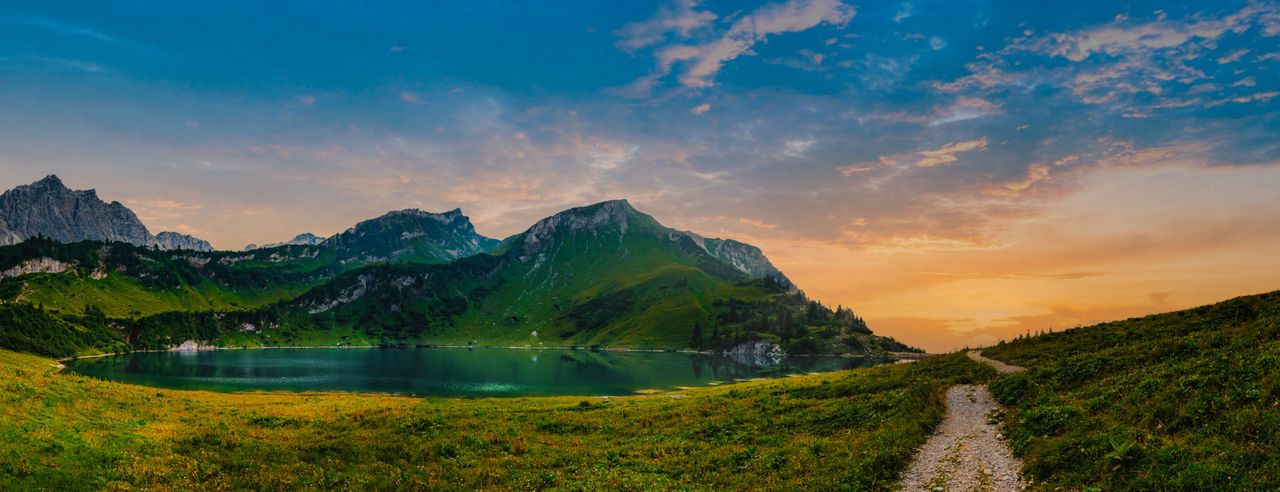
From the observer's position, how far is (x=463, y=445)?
1371 inches

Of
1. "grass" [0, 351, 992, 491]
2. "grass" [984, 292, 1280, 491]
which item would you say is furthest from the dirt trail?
Result: "grass" [0, 351, 992, 491]

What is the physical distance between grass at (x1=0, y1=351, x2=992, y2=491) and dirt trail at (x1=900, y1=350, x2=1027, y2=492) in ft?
3.25

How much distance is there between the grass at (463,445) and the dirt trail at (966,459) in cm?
99

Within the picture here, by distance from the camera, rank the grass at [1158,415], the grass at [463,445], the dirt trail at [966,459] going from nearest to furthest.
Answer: the grass at [1158,415]
the dirt trail at [966,459]
the grass at [463,445]

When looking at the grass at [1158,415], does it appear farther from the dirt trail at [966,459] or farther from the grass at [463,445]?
the grass at [463,445]

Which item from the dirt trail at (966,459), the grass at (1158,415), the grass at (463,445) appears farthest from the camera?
the grass at (463,445)

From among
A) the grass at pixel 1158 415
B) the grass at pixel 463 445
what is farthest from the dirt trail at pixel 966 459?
the grass at pixel 463 445

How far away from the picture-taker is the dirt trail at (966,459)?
71.9 feet

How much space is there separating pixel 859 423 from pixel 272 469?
1331 inches

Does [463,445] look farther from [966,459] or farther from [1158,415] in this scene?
[1158,415]

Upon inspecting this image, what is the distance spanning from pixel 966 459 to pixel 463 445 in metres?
27.8

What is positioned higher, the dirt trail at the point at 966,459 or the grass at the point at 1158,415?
the grass at the point at 1158,415

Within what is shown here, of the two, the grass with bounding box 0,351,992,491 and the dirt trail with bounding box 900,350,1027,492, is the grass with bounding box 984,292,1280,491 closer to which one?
the dirt trail with bounding box 900,350,1027,492

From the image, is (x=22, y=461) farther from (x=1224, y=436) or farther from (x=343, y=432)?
(x=1224, y=436)
